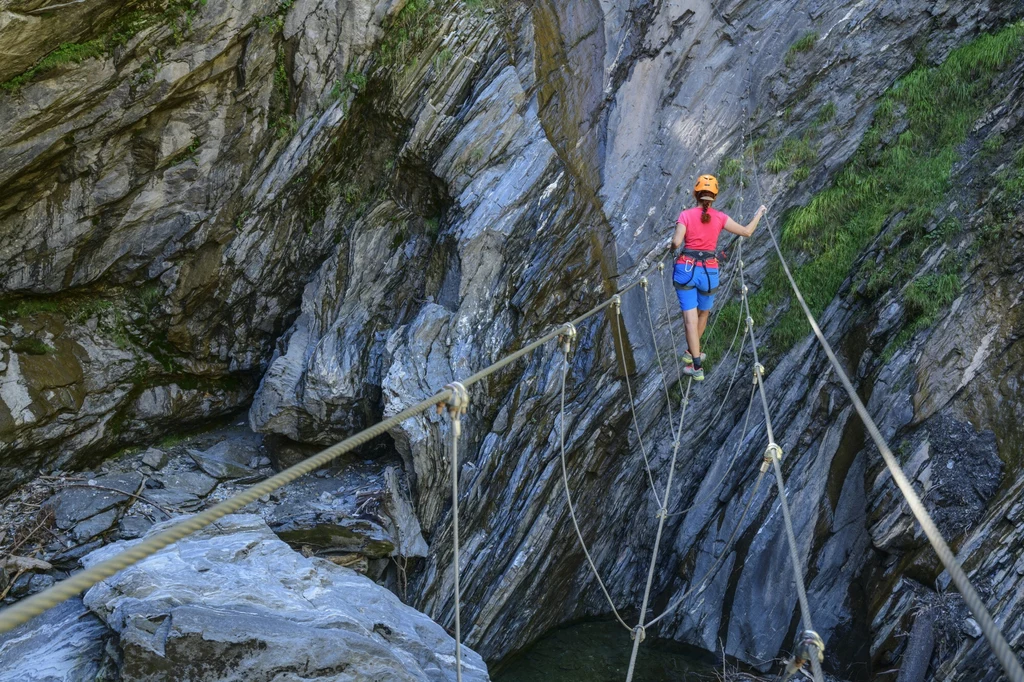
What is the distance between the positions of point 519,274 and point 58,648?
5602mm

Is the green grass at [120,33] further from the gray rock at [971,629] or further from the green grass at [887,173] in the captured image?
the gray rock at [971,629]

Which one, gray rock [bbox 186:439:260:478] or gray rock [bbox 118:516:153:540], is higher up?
gray rock [bbox 186:439:260:478]

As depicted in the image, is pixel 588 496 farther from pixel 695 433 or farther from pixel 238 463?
pixel 238 463

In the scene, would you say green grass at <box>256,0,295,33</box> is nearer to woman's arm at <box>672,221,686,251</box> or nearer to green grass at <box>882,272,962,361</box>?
woman's arm at <box>672,221,686,251</box>

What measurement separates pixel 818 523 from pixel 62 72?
28.5 ft

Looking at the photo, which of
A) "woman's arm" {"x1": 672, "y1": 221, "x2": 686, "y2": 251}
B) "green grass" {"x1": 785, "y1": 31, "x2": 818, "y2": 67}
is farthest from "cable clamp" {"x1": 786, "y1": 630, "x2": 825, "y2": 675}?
"green grass" {"x1": 785, "y1": 31, "x2": 818, "y2": 67}

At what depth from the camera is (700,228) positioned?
7.69 meters

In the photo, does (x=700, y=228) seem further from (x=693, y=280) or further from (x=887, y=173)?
(x=887, y=173)

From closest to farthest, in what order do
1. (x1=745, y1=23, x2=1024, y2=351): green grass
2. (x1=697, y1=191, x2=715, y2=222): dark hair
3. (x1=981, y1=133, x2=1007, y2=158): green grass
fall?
(x1=697, y1=191, x2=715, y2=222): dark hair
(x1=981, y1=133, x2=1007, y2=158): green grass
(x1=745, y1=23, x2=1024, y2=351): green grass

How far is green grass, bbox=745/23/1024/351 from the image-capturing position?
29.9 feet

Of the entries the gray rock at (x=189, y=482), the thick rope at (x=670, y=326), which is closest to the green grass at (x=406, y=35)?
the thick rope at (x=670, y=326)

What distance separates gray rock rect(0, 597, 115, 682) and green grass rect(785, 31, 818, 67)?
9802 millimetres

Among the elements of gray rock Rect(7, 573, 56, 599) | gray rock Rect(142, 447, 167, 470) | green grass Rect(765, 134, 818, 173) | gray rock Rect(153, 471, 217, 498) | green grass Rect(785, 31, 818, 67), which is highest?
green grass Rect(785, 31, 818, 67)

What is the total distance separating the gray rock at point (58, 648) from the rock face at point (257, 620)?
149mm
